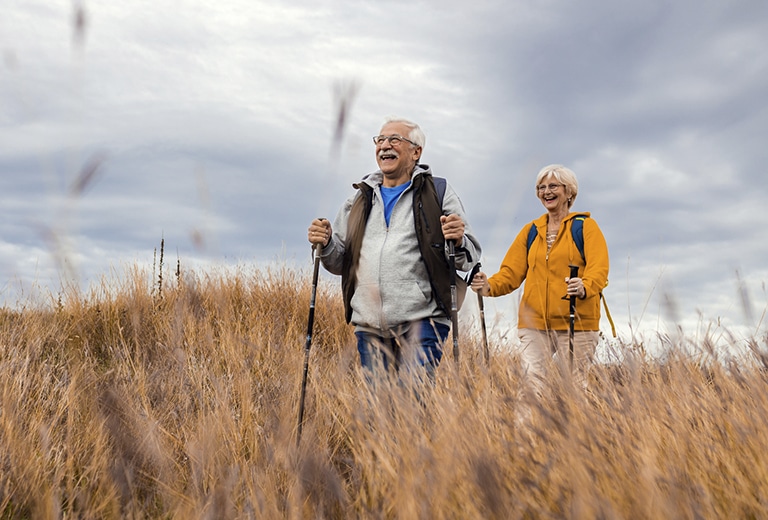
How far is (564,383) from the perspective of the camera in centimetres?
311

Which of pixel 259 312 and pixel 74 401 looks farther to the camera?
pixel 259 312

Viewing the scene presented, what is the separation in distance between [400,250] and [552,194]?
1.48m

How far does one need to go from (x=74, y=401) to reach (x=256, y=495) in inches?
111

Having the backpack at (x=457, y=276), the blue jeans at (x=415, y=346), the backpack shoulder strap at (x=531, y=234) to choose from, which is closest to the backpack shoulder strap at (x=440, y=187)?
the backpack at (x=457, y=276)

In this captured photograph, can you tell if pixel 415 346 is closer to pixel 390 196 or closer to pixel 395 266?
pixel 395 266

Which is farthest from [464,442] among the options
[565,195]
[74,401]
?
[74,401]

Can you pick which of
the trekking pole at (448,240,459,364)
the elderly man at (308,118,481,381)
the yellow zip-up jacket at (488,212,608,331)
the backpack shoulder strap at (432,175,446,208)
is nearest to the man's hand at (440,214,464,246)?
the elderly man at (308,118,481,381)

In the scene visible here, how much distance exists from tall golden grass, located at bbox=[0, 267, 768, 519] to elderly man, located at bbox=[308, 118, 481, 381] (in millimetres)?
326

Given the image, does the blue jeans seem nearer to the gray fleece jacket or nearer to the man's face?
the gray fleece jacket

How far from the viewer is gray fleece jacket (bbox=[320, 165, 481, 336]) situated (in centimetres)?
416

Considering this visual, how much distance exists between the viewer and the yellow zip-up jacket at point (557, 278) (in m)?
4.78

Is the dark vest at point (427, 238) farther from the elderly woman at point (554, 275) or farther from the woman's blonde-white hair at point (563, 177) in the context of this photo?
the woman's blonde-white hair at point (563, 177)

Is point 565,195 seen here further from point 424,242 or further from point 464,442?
point 464,442

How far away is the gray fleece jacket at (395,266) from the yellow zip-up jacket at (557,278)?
0.76 metres
